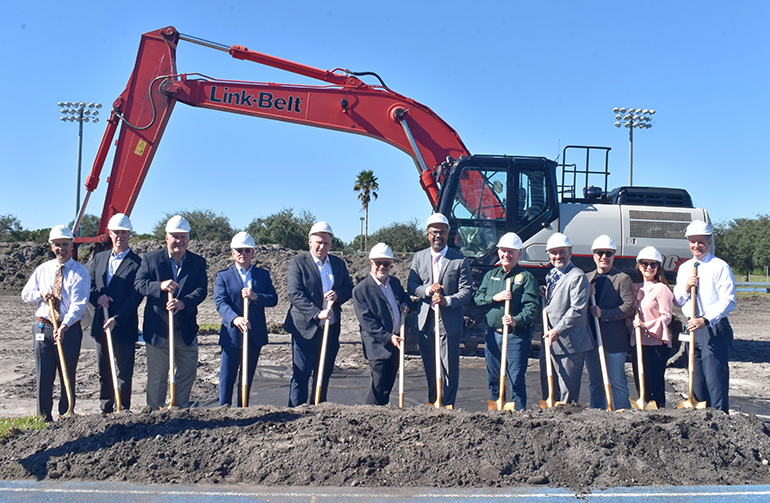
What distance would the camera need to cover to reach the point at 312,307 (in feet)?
16.9

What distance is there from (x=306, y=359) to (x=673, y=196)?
6445mm

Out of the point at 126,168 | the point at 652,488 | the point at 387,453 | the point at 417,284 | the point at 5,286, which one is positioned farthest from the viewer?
the point at 5,286

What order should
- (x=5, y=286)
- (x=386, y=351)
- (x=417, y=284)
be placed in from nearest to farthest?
(x=386, y=351)
(x=417, y=284)
(x=5, y=286)

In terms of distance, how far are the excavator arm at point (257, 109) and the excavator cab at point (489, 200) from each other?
59 cm

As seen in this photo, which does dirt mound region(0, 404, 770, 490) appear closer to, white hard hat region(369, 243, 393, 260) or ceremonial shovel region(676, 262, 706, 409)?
ceremonial shovel region(676, 262, 706, 409)

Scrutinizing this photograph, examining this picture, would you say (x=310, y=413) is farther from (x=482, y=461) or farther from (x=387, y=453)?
(x=482, y=461)

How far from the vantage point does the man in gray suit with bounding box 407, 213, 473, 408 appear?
5227mm

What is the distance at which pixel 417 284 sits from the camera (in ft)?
17.8

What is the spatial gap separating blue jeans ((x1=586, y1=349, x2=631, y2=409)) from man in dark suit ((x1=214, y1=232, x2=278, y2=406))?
303 cm

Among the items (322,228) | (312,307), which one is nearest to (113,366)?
(312,307)

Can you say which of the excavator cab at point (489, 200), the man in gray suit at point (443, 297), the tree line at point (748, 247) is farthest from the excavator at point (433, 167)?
the tree line at point (748, 247)

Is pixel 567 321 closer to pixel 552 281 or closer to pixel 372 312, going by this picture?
pixel 552 281

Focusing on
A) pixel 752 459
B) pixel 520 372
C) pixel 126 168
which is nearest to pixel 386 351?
pixel 520 372

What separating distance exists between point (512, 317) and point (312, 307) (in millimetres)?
1847
